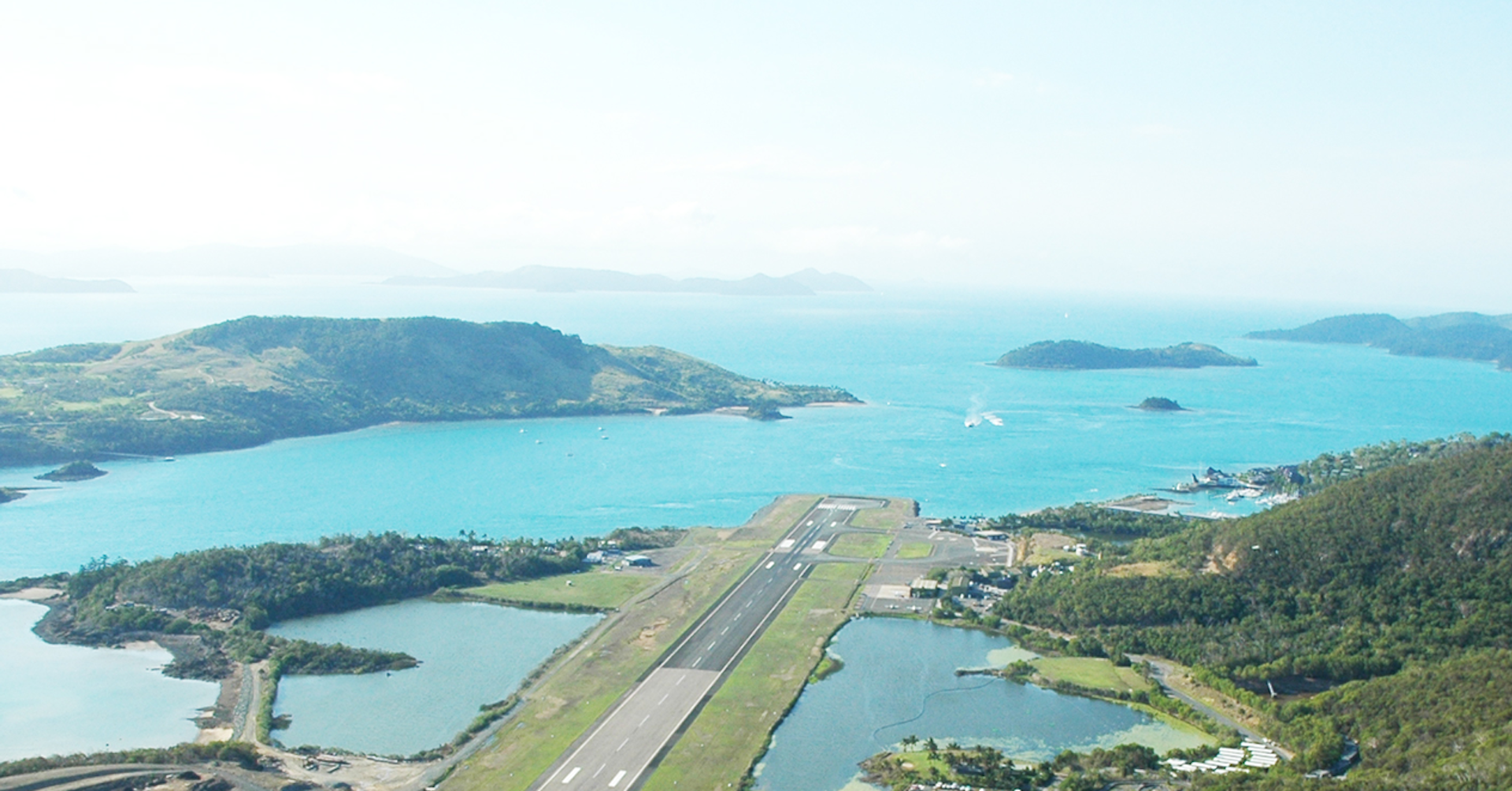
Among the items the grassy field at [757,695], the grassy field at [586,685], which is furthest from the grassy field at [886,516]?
the grassy field at [586,685]

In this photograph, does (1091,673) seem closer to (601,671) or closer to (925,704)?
(925,704)

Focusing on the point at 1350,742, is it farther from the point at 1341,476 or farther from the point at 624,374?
the point at 624,374

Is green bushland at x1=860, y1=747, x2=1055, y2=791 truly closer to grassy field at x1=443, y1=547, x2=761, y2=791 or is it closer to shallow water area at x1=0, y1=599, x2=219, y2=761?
grassy field at x1=443, y1=547, x2=761, y2=791

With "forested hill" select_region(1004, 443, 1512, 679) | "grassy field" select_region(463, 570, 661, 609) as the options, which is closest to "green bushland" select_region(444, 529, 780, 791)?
"grassy field" select_region(463, 570, 661, 609)

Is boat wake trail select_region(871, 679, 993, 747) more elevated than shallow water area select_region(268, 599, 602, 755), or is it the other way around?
boat wake trail select_region(871, 679, 993, 747)

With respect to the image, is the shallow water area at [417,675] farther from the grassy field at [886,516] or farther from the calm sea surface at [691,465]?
the grassy field at [886,516]

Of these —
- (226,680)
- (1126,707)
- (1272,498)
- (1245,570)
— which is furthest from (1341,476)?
(226,680)

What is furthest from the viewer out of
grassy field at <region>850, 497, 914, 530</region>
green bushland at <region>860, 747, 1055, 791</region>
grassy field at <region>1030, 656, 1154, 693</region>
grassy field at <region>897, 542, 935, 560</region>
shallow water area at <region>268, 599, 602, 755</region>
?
grassy field at <region>850, 497, 914, 530</region>
